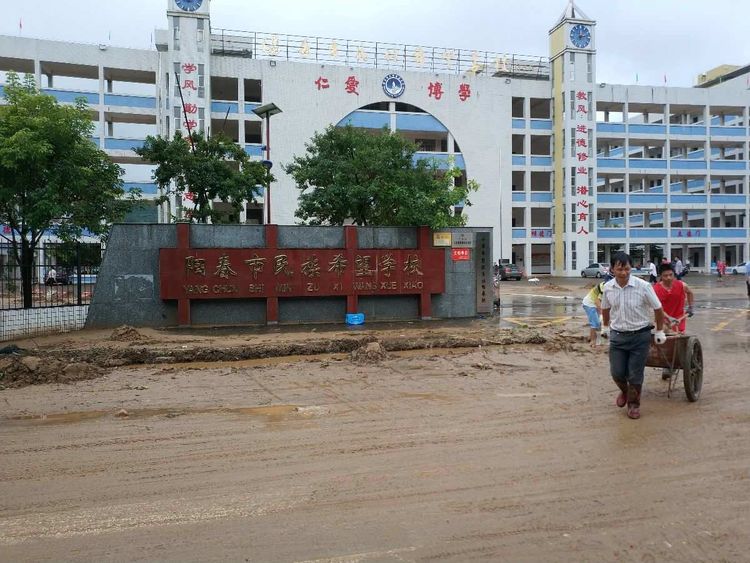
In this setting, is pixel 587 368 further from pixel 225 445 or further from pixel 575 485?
pixel 225 445

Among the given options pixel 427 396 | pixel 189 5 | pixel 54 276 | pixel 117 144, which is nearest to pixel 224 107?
pixel 189 5

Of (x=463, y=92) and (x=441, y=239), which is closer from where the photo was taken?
(x=441, y=239)

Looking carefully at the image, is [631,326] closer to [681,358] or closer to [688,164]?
[681,358]

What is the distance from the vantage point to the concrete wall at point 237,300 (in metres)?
13.9

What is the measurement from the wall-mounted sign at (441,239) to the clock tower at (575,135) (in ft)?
105

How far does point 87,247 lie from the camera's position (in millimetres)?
13656

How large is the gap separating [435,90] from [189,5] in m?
17.6

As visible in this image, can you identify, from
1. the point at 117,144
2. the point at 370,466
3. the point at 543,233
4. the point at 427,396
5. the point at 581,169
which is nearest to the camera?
the point at 370,466

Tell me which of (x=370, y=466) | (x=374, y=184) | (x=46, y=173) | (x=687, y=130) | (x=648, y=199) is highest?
(x=687, y=130)

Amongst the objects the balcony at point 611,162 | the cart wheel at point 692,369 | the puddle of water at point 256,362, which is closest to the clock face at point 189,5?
the balcony at point 611,162

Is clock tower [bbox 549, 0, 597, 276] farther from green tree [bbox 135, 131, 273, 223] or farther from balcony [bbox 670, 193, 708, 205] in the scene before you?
green tree [bbox 135, 131, 273, 223]

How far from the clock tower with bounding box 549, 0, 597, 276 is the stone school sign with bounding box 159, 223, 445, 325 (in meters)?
32.5

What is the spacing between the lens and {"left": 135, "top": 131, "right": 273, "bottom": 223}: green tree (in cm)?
1703

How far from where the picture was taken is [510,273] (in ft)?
136
